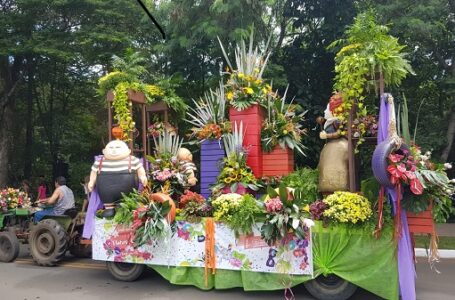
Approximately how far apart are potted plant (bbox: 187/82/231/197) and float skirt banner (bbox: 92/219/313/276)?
1817 mm

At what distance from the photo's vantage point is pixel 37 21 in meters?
13.8

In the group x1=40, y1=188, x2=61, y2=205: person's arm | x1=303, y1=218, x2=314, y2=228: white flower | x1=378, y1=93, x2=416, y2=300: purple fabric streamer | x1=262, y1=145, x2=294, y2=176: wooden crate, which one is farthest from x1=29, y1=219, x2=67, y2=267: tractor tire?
x1=378, y1=93, x2=416, y2=300: purple fabric streamer

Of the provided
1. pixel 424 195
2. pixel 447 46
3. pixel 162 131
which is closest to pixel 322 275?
pixel 424 195

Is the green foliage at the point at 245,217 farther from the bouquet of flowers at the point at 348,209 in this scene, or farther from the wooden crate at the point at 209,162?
the wooden crate at the point at 209,162

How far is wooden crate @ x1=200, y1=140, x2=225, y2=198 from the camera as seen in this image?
8.33 metres

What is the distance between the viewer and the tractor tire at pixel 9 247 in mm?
9008

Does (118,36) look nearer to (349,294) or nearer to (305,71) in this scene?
(305,71)

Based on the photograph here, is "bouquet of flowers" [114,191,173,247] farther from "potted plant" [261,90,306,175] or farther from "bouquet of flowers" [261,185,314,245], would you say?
"potted plant" [261,90,306,175]

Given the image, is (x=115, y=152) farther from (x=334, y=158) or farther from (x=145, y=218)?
(x=334, y=158)

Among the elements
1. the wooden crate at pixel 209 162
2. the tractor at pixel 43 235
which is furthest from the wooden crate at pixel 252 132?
the tractor at pixel 43 235

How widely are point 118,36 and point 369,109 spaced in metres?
8.71

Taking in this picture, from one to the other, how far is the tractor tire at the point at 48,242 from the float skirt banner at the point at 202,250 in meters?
1.48

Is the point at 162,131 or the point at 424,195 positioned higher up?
the point at 162,131

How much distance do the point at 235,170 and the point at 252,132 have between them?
800mm
